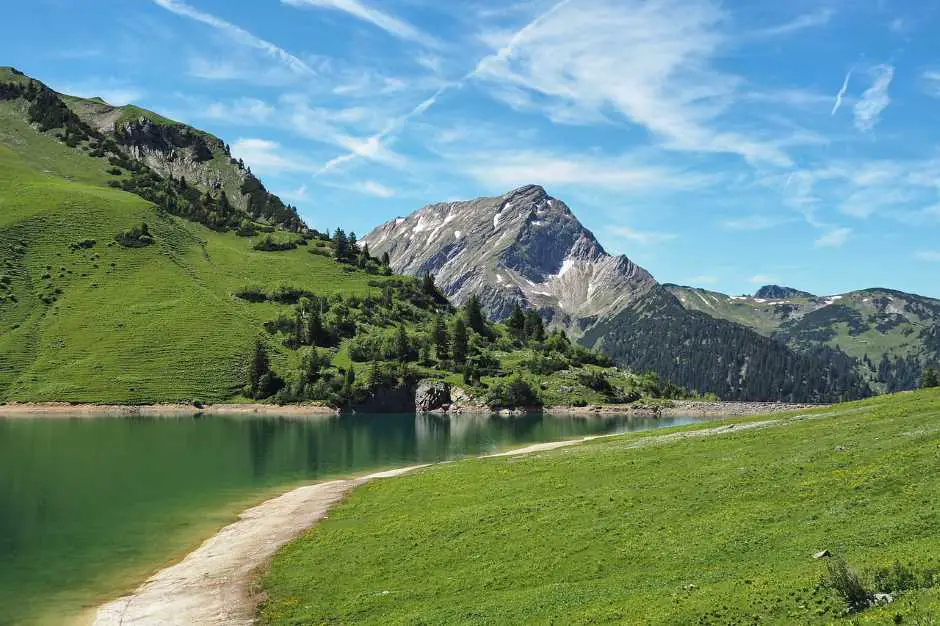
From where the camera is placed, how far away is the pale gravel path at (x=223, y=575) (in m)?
31.9

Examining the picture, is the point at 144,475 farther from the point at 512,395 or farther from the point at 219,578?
the point at 512,395

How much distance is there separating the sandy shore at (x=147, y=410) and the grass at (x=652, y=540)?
133 metres

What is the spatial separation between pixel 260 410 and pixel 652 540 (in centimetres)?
16299

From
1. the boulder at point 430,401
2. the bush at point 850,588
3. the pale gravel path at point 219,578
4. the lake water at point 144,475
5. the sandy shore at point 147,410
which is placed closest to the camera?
the bush at point 850,588

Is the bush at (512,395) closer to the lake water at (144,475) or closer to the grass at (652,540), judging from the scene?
the lake water at (144,475)

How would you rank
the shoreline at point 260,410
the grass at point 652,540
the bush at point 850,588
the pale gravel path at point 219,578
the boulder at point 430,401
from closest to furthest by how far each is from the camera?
1. the bush at point 850,588
2. the grass at point 652,540
3. the pale gravel path at point 219,578
4. the shoreline at point 260,410
5. the boulder at point 430,401

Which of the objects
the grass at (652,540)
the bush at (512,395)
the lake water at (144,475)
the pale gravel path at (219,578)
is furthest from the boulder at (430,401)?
the grass at (652,540)

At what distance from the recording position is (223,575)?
125ft

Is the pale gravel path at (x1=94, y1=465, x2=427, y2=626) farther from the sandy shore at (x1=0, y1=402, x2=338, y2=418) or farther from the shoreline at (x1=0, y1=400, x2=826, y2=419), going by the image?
the shoreline at (x1=0, y1=400, x2=826, y2=419)

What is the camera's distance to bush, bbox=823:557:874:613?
1950 cm

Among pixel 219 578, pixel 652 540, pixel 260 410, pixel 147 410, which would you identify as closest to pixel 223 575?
pixel 219 578

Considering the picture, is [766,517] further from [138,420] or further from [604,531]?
[138,420]

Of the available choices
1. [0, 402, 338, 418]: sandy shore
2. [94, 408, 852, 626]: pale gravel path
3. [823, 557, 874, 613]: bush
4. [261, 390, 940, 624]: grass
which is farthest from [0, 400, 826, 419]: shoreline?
[823, 557, 874, 613]: bush

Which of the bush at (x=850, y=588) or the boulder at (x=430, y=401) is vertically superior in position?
the bush at (x=850, y=588)
